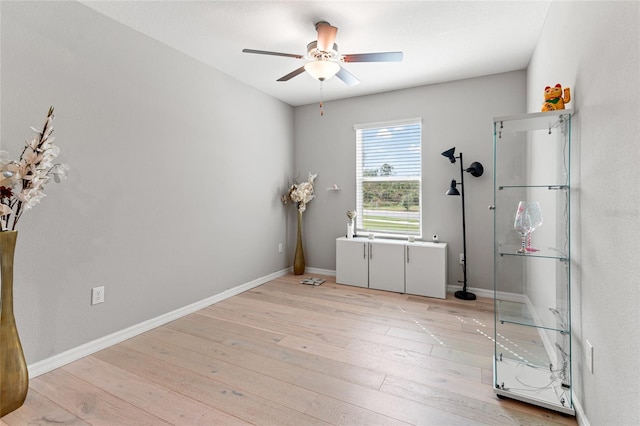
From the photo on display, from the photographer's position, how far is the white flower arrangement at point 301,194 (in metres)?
4.40

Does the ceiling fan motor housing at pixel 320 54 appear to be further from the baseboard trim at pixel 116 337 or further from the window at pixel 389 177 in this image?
the baseboard trim at pixel 116 337

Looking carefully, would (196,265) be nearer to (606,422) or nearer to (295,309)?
(295,309)

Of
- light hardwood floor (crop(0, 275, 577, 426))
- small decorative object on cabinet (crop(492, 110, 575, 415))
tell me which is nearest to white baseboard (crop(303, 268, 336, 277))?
light hardwood floor (crop(0, 275, 577, 426))

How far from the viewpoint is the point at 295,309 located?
3121mm

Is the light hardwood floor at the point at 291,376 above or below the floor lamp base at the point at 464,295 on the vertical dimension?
below

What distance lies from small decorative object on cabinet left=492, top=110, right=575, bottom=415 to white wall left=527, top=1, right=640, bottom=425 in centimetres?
14

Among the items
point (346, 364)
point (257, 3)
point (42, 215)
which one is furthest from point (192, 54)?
point (346, 364)

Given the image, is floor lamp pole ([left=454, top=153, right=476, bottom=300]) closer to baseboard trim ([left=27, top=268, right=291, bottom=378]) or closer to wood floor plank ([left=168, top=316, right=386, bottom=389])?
wood floor plank ([left=168, top=316, right=386, bottom=389])

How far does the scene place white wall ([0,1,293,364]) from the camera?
1.97 meters

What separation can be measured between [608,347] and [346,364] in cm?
142

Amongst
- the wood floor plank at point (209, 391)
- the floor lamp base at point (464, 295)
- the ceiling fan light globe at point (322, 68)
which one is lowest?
the wood floor plank at point (209, 391)

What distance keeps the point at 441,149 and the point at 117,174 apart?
3.52m

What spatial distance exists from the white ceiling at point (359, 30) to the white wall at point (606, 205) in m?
0.80

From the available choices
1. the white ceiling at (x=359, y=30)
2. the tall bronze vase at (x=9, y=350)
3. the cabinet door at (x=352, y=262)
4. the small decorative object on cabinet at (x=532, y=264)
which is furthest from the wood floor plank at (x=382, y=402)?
the white ceiling at (x=359, y=30)
